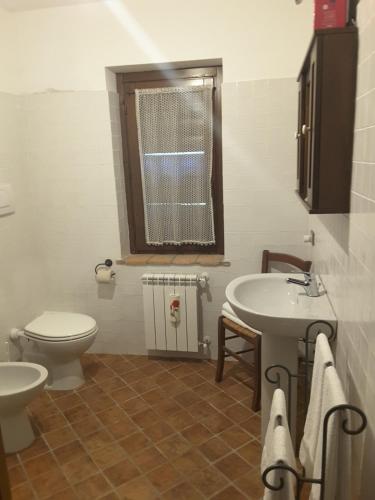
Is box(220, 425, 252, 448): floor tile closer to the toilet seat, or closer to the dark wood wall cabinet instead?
the toilet seat

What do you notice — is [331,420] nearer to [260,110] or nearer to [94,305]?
[260,110]

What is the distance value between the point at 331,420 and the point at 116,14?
8.63ft

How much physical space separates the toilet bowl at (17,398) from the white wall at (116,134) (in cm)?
83

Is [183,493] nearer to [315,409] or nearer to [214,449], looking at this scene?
[214,449]

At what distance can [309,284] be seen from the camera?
201 centimetres

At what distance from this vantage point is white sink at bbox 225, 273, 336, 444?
5.61 ft

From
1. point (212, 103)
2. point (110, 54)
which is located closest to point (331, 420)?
point (212, 103)

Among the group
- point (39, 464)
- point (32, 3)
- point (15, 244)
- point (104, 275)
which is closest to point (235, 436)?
point (39, 464)

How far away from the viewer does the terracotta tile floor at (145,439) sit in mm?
1926

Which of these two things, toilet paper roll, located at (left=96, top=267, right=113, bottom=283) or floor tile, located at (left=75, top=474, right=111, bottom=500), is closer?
floor tile, located at (left=75, top=474, right=111, bottom=500)

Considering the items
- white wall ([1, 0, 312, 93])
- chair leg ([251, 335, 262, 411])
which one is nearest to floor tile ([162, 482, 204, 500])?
chair leg ([251, 335, 262, 411])

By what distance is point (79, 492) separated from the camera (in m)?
1.90

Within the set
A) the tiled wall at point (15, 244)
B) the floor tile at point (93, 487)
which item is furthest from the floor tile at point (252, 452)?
the tiled wall at point (15, 244)

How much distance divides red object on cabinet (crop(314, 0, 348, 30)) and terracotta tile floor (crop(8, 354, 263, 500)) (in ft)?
6.26
